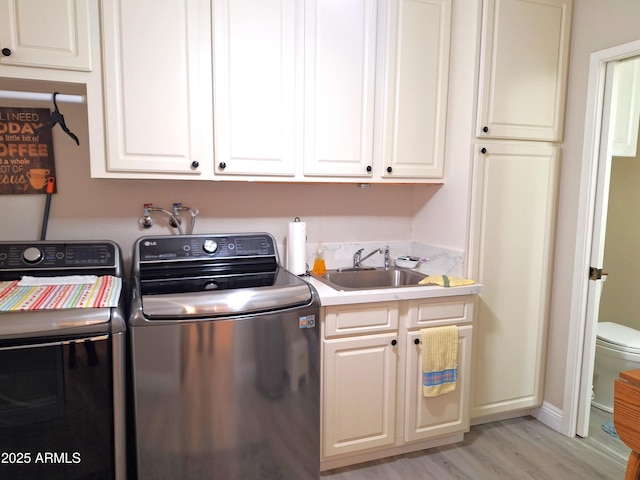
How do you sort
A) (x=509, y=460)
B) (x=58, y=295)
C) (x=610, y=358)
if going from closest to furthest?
1. (x=58, y=295)
2. (x=509, y=460)
3. (x=610, y=358)

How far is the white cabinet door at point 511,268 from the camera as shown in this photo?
230 cm

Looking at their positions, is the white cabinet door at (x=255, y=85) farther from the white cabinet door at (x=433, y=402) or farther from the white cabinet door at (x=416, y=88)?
the white cabinet door at (x=433, y=402)

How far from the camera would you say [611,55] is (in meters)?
2.16

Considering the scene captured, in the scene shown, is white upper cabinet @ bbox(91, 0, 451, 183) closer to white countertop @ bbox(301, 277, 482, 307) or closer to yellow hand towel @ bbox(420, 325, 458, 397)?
white countertop @ bbox(301, 277, 482, 307)

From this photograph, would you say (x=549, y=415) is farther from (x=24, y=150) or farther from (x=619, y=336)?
(x=24, y=150)

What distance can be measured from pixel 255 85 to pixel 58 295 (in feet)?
3.83

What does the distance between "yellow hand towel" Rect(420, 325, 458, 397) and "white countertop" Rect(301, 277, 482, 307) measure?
0.18 metres

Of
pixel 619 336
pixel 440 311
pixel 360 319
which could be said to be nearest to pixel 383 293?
pixel 360 319

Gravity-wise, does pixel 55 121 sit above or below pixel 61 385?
above

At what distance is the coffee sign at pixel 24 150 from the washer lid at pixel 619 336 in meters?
3.18

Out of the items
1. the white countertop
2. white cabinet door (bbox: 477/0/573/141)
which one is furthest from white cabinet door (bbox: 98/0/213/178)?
white cabinet door (bbox: 477/0/573/141)

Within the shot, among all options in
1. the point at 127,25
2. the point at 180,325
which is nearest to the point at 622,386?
the point at 180,325

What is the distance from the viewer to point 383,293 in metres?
2.03

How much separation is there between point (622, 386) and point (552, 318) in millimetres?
1379
